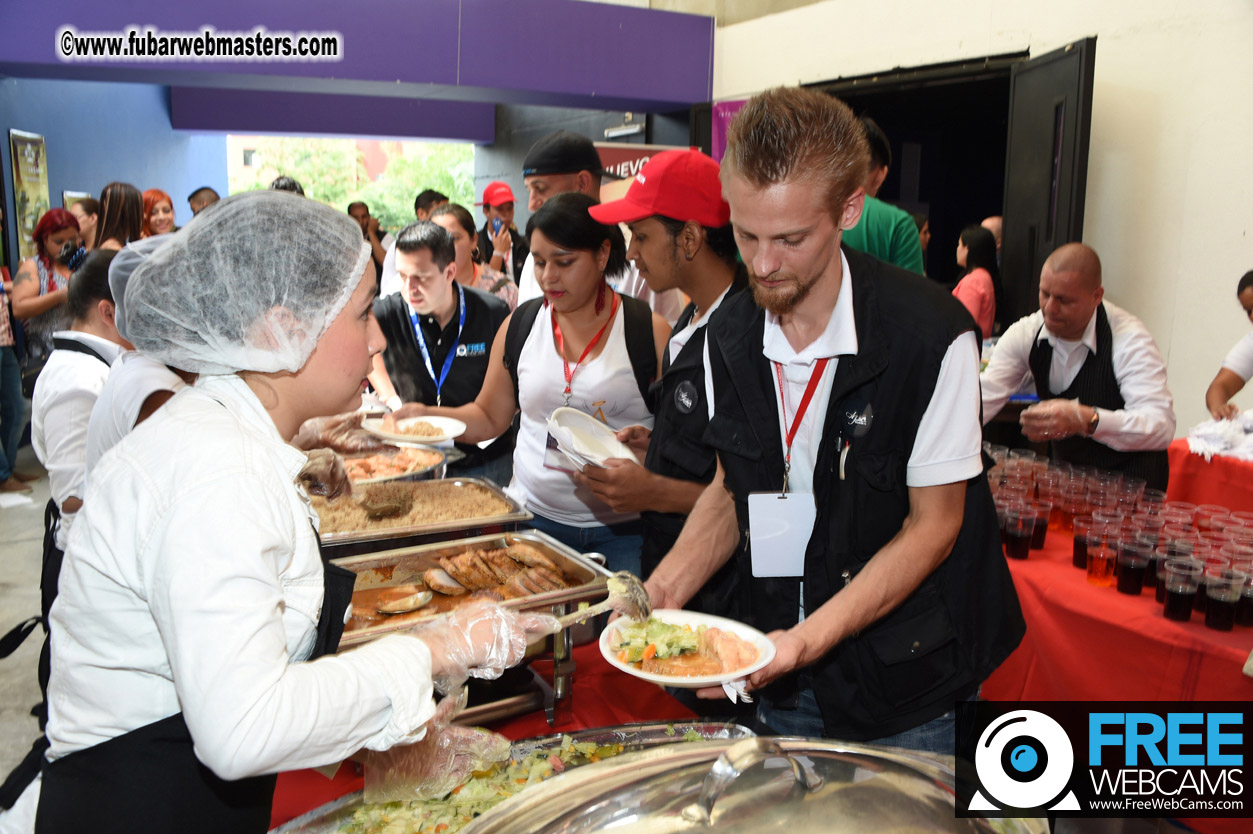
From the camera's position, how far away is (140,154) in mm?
10219

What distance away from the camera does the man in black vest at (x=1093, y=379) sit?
9.50 ft

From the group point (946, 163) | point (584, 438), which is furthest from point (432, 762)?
point (946, 163)

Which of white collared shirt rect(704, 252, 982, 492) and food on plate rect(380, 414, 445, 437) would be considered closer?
white collared shirt rect(704, 252, 982, 492)

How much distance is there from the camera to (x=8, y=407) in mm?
6117

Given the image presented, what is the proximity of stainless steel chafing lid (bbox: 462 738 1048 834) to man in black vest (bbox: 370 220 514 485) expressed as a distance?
97.3 inches

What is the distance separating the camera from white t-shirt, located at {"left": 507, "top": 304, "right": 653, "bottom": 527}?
8.05ft

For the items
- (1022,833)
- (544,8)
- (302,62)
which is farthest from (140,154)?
(1022,833)

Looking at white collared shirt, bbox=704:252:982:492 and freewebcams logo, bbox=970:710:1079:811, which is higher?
white collared shirt, bbox=704:252:982:492

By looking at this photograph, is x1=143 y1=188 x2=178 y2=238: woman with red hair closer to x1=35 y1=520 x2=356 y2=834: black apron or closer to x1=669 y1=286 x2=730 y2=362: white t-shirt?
x1=669 y1=286 x2=730 y2=362: white t-shirt

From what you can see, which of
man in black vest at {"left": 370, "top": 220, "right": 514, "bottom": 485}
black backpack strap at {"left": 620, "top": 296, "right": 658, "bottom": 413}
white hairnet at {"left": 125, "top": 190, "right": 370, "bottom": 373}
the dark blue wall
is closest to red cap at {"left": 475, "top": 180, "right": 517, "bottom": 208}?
man in black vest at {"left": 370, "top": 220, "right": 514, "bottom": 485}

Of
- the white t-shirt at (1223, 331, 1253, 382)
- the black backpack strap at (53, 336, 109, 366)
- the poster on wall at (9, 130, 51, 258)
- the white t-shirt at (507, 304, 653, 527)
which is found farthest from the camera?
the poster on wall at (9, 130, 51, 258)

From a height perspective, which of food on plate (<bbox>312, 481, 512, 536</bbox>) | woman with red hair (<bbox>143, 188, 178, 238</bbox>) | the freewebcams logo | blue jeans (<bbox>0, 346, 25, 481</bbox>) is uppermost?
woman with red hair (<bbox>143, 188, 178, 238</bbox>)

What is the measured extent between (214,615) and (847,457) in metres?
0.97

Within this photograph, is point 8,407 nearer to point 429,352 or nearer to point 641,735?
point 429,352
